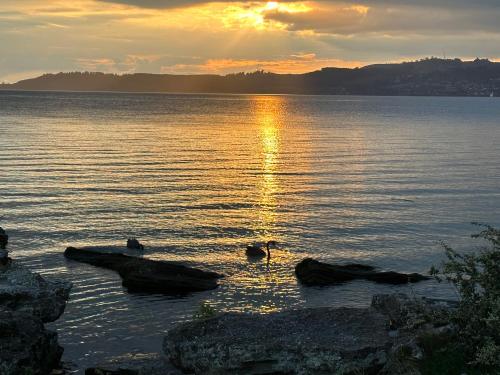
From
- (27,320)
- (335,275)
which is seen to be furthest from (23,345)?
(335,275)

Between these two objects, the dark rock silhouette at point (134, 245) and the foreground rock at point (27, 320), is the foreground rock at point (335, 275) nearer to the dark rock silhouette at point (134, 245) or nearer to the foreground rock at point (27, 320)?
the dark rock silhouette at point (134, 245)

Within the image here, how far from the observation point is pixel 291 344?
16953 mm

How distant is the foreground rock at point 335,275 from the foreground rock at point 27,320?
13991mm

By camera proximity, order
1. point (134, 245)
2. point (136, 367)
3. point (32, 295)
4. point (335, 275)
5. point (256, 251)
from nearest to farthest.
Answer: point (136, 367), point (32, 295), point (335, 275), point (256, 251), point (134, 245)

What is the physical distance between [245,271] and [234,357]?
1866cm

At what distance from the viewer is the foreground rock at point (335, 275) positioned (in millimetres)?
33438

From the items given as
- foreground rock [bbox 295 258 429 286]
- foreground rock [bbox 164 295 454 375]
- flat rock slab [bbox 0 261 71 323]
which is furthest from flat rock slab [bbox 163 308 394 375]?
foreground rock [bbox 295 258 429 286]

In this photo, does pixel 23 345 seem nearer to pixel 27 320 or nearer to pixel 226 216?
pixel 27 320

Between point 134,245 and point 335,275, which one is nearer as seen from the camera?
point 335,275

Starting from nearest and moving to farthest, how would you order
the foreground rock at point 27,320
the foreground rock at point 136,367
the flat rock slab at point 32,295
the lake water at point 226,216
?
the foreground rock at point 27,320
the foreground rock at point 136,367
the flat rock slab at point 32,295
the lake water at point 226,216

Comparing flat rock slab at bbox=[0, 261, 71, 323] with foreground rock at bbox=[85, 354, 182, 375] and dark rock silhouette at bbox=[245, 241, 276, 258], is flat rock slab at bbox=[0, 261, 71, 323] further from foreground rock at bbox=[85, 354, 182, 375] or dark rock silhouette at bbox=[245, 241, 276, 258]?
dark rock silhouette at bbox=[245, 241, 276, 258]

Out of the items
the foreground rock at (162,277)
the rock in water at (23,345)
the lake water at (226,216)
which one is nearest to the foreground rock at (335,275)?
the lake water at (226,216)

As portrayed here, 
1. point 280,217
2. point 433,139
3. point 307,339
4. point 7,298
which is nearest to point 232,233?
point 280,217

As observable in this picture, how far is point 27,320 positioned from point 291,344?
28.0 feet
